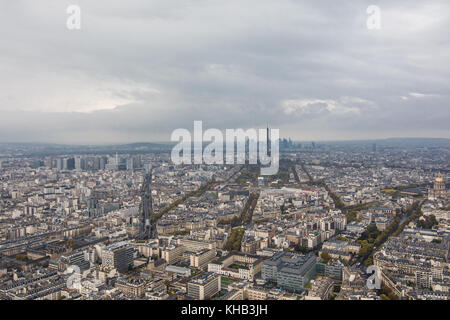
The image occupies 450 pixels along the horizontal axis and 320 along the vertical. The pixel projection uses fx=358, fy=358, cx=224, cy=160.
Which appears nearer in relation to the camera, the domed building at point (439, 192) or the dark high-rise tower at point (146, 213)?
the dark high-rise tower at point (146, 213)

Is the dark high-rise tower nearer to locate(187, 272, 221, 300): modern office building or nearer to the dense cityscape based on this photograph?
the dense cityscape

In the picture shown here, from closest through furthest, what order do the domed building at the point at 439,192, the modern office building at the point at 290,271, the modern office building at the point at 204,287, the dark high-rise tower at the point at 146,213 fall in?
the modern office building at the point at 204,287 → the modern office building at the point at 290,271 → the dark high-rise tower at the point at 146,213 → the domed building at the point at 439,192

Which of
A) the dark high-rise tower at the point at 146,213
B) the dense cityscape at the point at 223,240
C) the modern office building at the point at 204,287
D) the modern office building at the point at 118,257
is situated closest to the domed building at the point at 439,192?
the dense cityscape at the point at 223,240

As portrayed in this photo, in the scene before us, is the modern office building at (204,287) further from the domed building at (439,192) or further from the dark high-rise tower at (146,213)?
the domed building at (439,192)

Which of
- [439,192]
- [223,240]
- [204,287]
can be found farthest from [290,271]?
[439,192]

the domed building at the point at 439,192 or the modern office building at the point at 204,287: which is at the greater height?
the domed building at the point at 439,192

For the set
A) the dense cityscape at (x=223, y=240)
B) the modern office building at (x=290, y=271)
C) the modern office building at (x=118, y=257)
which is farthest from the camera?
the modern office building at (x=118, y=257)

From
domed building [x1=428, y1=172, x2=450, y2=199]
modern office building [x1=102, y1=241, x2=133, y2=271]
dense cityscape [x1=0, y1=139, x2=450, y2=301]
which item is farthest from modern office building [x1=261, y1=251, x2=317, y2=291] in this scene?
domed building [x1=428, y1=172, x2=450, y2=199]
